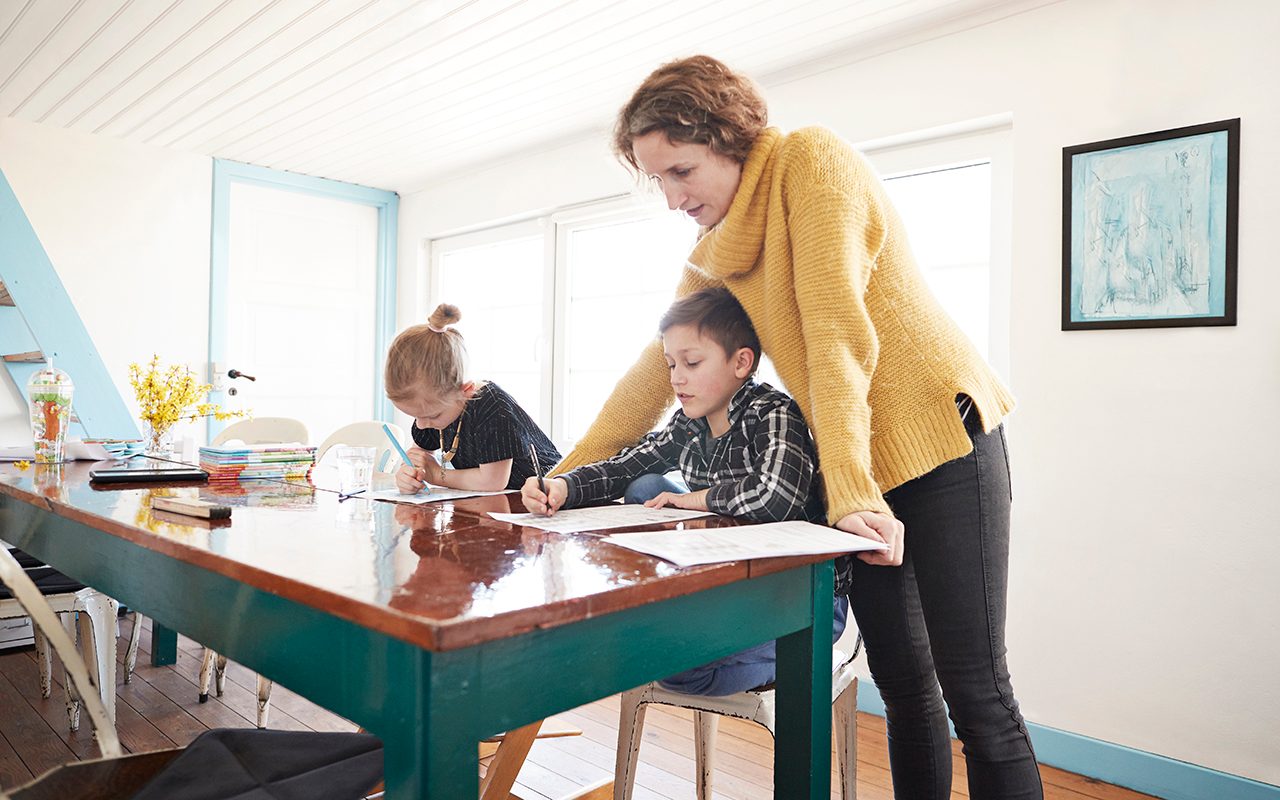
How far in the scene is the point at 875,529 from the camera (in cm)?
112

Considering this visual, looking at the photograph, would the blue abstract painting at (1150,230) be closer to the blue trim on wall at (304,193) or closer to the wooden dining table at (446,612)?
the wooden dining table at (446,612)

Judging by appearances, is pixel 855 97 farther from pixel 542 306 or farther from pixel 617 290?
pixel 542 306

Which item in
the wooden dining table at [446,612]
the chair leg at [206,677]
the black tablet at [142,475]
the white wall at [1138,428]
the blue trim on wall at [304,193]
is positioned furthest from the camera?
the blue trim on wall at [304,193]

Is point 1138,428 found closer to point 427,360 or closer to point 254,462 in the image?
point 427,360

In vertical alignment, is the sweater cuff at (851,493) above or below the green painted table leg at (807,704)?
above

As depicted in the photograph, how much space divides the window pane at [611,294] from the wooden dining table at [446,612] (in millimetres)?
2385

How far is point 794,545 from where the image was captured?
999 mm

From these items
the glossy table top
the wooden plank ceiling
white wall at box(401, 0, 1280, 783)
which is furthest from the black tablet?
white wall at box(401, 0, 1280, 783)

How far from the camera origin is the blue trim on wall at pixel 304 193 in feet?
13.9

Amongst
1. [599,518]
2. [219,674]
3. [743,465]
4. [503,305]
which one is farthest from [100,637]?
[503,305]

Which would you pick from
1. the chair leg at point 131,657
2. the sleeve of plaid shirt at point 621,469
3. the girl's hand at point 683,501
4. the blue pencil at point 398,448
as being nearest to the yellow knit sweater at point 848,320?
the girl's hand at point 683,501

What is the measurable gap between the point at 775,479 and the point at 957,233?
182 cm

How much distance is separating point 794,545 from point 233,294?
4062mm

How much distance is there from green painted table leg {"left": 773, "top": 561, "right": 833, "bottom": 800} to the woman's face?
0.59 m
